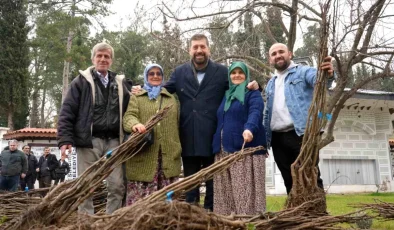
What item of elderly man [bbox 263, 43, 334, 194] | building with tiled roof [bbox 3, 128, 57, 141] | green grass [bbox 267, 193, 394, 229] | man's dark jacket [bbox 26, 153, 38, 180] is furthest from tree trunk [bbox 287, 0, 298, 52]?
building with tiled roof [bbox 3, 128, 57, 141]

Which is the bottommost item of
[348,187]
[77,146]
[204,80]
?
[348,187]

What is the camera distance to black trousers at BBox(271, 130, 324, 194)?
3553 mm

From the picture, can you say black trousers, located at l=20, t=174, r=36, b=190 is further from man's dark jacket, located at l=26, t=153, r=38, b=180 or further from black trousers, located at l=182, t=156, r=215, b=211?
black trousers, located at l=182, t=156, r=215, b=211

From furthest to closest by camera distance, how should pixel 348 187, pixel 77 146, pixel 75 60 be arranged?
1. pixel 75 60
2. pixel 348 187
3. pixel 77 146

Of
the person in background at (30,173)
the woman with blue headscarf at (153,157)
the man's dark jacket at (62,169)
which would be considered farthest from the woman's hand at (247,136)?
the person in background at (30,173)

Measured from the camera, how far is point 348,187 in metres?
16.4

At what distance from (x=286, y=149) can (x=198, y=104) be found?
0.84m

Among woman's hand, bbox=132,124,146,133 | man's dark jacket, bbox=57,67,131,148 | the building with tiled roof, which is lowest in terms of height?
woman's hand, bbox=132,124,146,133

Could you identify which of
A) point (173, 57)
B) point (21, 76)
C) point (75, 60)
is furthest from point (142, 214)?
point (21, 76)

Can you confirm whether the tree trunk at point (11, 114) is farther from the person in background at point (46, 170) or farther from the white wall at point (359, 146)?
the white wall at point (359, 146)

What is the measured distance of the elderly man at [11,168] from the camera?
10156 millimetres

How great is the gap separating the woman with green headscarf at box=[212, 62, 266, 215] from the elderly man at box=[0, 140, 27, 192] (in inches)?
319

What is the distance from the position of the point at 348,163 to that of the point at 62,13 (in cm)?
1734

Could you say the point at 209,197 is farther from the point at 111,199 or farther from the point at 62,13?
the point at 62,13
